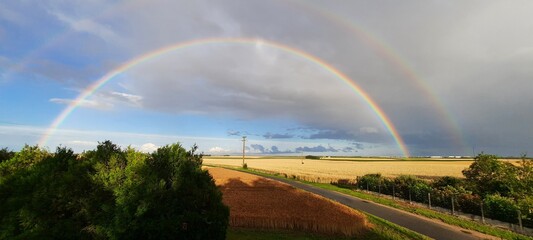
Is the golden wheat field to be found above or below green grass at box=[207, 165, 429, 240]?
above

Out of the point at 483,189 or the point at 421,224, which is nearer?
the point at 421,224

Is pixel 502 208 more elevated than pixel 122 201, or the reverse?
pixel 122 201

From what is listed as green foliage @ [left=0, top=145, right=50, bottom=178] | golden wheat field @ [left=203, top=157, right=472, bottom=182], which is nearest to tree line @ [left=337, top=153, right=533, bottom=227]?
golden wheat field @ [left=203, top=157, right=472, bottom=182]

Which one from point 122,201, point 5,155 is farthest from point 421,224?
point 5,155

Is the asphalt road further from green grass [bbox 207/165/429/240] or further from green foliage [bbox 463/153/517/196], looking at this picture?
green foliage [bbox 463/153/517/196]

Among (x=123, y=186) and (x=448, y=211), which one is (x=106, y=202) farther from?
(x=448, y=211)

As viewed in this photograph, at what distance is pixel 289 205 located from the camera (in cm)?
2866

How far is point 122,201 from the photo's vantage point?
1356 centimetres

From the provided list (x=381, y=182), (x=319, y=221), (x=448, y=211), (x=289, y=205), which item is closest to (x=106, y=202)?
(x=319, y=221)

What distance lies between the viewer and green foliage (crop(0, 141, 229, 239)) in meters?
13.4

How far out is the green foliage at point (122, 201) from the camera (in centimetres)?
1335

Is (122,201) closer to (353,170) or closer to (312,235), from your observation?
(312,235)

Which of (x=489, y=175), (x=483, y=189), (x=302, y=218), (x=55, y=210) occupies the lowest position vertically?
(x=302, y=218)

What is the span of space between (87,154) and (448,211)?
117ft
